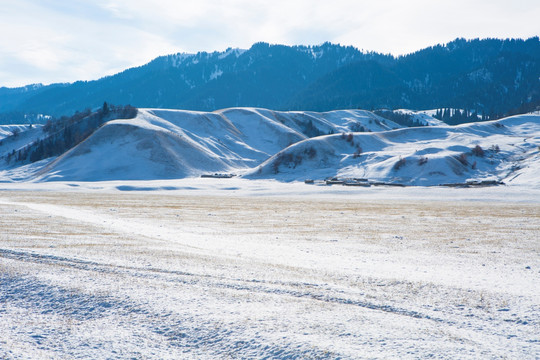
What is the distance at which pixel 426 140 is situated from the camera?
112938 millimetres

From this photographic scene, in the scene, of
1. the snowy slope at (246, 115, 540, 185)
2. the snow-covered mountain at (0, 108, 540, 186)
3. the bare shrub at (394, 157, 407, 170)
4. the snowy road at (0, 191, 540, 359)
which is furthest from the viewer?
the bare shrub at (394, 157, 407, 170)

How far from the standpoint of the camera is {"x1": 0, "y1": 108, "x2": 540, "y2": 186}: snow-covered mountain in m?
76.8

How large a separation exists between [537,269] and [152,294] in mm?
10879

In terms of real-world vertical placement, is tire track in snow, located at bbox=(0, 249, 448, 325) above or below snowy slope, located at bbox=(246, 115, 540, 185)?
below

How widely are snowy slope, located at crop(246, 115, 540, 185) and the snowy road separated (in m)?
58.7

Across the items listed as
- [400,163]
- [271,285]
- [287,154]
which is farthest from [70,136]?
[271,285]

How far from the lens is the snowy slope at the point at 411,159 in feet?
239

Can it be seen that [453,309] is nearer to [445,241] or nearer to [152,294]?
[152,294]

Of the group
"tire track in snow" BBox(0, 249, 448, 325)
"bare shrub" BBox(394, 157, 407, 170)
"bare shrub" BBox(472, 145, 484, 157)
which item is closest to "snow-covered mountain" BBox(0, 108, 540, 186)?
"bare shrub" BBox(472, 145, 484, 157)

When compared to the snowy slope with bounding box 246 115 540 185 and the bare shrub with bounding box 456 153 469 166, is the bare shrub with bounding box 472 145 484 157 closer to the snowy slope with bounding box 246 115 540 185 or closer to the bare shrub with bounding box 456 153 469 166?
the snowy slope with bounding box 246 115 540 185

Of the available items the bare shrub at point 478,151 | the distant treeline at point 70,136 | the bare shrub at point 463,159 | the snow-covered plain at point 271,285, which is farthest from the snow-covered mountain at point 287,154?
the snow-covered plain at point 271,285

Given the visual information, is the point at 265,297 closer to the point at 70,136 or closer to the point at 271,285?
the point at 271,285

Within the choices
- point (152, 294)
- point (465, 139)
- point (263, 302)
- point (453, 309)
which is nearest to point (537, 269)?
point (453, 309)

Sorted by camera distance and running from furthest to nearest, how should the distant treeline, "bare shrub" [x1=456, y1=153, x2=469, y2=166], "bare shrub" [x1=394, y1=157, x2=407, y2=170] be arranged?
the distant treeline < "bare shrub" [x1=456, y1=153, x2=469, y2=166] < "bare shrub" [x1=394, y1=157, x2=407, y2=170]
